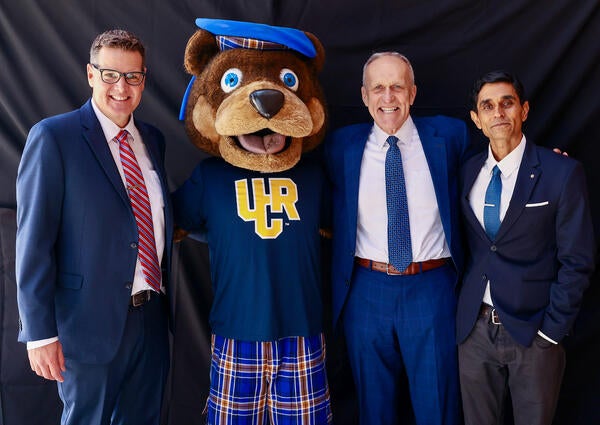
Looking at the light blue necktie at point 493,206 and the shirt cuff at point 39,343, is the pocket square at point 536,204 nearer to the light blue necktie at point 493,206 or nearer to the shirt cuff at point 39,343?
the light blue necktie at point 493,206

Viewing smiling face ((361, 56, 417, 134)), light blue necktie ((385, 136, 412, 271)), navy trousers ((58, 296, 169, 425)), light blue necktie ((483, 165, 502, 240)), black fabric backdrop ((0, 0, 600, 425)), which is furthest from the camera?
black fabric backdrop ((0, 0, 600, 425))

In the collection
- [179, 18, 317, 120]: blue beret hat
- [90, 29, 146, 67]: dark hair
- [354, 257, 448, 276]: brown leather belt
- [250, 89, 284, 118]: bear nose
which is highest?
[179, 18, 317, 120]: blue beret hat

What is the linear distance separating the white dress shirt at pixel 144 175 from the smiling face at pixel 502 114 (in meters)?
1.37

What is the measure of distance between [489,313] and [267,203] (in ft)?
3.29

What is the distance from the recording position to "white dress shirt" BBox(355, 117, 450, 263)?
2400 mm

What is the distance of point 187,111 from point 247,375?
1.15m

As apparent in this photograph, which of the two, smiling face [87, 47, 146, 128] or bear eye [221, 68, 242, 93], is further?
bear eye [221, 68, 242, 93]

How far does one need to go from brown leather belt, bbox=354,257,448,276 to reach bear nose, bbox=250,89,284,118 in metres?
0.79

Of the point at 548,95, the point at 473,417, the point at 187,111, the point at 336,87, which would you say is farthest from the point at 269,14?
the point at 473,417

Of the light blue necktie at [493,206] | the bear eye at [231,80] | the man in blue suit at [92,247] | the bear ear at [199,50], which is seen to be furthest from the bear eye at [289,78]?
the light blue necktie at [493,206]

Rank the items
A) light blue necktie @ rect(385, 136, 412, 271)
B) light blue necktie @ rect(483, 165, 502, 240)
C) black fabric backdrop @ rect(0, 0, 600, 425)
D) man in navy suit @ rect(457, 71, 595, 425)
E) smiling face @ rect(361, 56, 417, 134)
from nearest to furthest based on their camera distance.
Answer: man in navy suit @ rect(457, 71, 595, 425) < light blue necktie @ rect(483, 165, 502, 240) < light blue necktie @ rect(385, 136, 412, 271) < smiling face @ rect(361, 56, 417, 134) < black fabric backdrop @ rect(0, 0, 600, 425)

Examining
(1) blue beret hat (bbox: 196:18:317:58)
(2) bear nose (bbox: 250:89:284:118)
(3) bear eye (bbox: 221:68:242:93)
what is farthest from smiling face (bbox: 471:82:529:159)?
(3) bear eye (bbox: 221:68:242:93)

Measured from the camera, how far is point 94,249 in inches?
78.3

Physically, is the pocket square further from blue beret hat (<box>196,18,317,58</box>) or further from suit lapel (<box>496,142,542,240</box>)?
blue beret hat (<box>196,18,317,58</box>)
